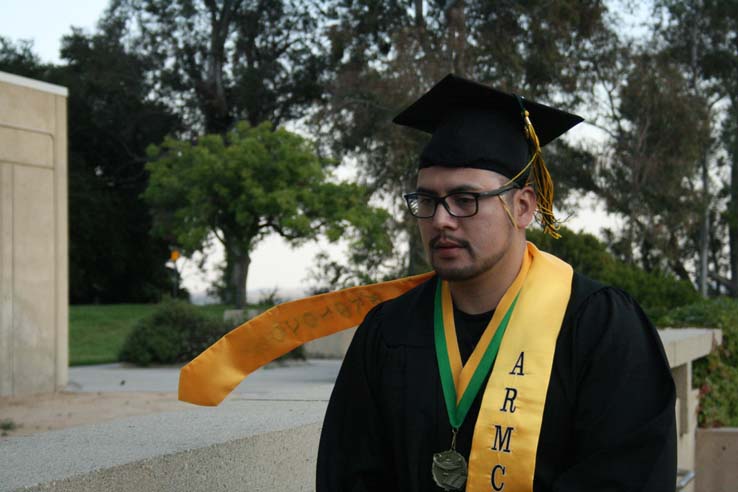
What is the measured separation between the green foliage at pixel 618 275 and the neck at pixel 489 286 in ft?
33.5

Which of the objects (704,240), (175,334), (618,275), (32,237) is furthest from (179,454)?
(704,240)

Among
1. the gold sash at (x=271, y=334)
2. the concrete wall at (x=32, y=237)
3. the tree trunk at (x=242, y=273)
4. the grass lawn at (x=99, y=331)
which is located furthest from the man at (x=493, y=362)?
the tree trunk at (x=242, y=273)

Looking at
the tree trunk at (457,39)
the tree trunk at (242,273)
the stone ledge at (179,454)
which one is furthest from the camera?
the tree trunk at (242,273)

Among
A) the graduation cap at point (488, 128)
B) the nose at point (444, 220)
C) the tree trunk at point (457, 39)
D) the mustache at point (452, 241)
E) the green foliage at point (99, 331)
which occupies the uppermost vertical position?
the tree trunk at point (457, 39)

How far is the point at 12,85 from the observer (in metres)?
11.6

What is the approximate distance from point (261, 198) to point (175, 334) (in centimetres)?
1443

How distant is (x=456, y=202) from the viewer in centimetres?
259

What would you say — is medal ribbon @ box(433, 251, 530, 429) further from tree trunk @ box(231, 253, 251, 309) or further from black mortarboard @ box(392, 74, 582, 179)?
tree trunk @ box(231, 253, 251, 309)

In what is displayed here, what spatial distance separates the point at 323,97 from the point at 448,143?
38.6 meters

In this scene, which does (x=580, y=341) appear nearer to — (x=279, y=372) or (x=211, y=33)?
(x=279, y=372)

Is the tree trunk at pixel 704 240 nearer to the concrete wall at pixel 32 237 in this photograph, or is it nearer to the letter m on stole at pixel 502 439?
the concrete wall at pixel 32 237

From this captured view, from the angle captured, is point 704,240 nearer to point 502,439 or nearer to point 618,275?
point 618,275

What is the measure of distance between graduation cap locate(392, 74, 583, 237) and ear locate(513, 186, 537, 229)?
0.11 feet

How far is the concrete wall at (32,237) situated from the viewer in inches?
458
